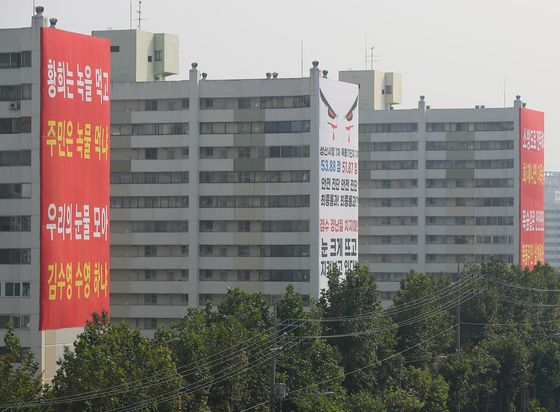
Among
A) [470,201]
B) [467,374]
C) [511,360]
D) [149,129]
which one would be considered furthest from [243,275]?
[470,201]

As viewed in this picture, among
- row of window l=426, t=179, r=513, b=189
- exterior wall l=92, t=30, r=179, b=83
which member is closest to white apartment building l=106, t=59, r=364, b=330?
exterior wall l=92, t=30, r=179, b=83

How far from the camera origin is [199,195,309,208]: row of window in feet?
293

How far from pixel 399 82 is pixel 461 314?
196ft

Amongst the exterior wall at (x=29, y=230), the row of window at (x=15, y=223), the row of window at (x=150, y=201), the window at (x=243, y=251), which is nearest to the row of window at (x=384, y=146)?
the window at (x=243, y=251)

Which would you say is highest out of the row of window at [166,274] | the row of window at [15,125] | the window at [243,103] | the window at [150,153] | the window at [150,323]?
the window at [243,103]

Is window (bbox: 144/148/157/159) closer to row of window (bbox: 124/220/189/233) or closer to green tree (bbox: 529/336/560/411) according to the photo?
row of window (bbox: 124/220/189/233)

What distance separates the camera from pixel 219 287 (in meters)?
91.1

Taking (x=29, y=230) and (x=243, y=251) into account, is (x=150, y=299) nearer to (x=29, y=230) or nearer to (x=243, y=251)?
(x=243, y=251)

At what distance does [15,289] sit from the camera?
216 feet

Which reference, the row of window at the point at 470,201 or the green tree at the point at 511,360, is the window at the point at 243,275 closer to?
the green tree at the point at 511,360

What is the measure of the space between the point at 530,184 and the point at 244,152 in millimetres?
52784

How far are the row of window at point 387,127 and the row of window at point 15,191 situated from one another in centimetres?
6684

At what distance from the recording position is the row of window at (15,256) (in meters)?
65.7

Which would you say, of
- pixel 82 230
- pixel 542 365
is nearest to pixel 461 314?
pixel 542 365
